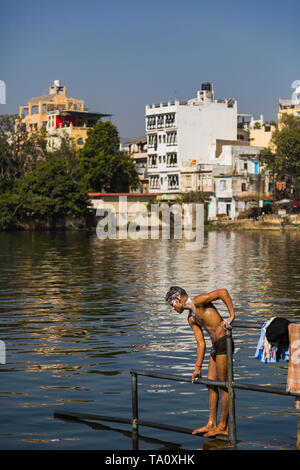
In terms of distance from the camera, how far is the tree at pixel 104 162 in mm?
109500

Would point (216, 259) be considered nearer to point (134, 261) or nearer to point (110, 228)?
point (134, 261)

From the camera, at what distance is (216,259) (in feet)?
162

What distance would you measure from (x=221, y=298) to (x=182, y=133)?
332 feet

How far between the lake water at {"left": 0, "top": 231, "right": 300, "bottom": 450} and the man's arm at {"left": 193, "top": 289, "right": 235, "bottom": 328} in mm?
1652

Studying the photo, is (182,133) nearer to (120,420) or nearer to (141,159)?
(141,159)

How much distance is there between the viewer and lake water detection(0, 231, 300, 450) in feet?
40.4

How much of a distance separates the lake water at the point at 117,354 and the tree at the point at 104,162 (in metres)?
68.2

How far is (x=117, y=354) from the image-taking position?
59.4 ft

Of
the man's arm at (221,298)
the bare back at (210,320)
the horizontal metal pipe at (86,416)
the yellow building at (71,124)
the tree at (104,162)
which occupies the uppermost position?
the yellow building at (71,124)

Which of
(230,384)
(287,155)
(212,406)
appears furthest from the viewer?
(287,155)

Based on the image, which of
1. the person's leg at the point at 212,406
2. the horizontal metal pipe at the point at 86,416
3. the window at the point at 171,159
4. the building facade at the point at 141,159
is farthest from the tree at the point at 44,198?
the person's leg at the point at 212,406

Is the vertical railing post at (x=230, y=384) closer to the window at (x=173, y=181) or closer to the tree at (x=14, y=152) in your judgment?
the tree at (x=14, y=152)

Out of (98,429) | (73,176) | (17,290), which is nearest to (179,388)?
(98,429)

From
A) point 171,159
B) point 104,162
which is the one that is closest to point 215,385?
point 104,162
